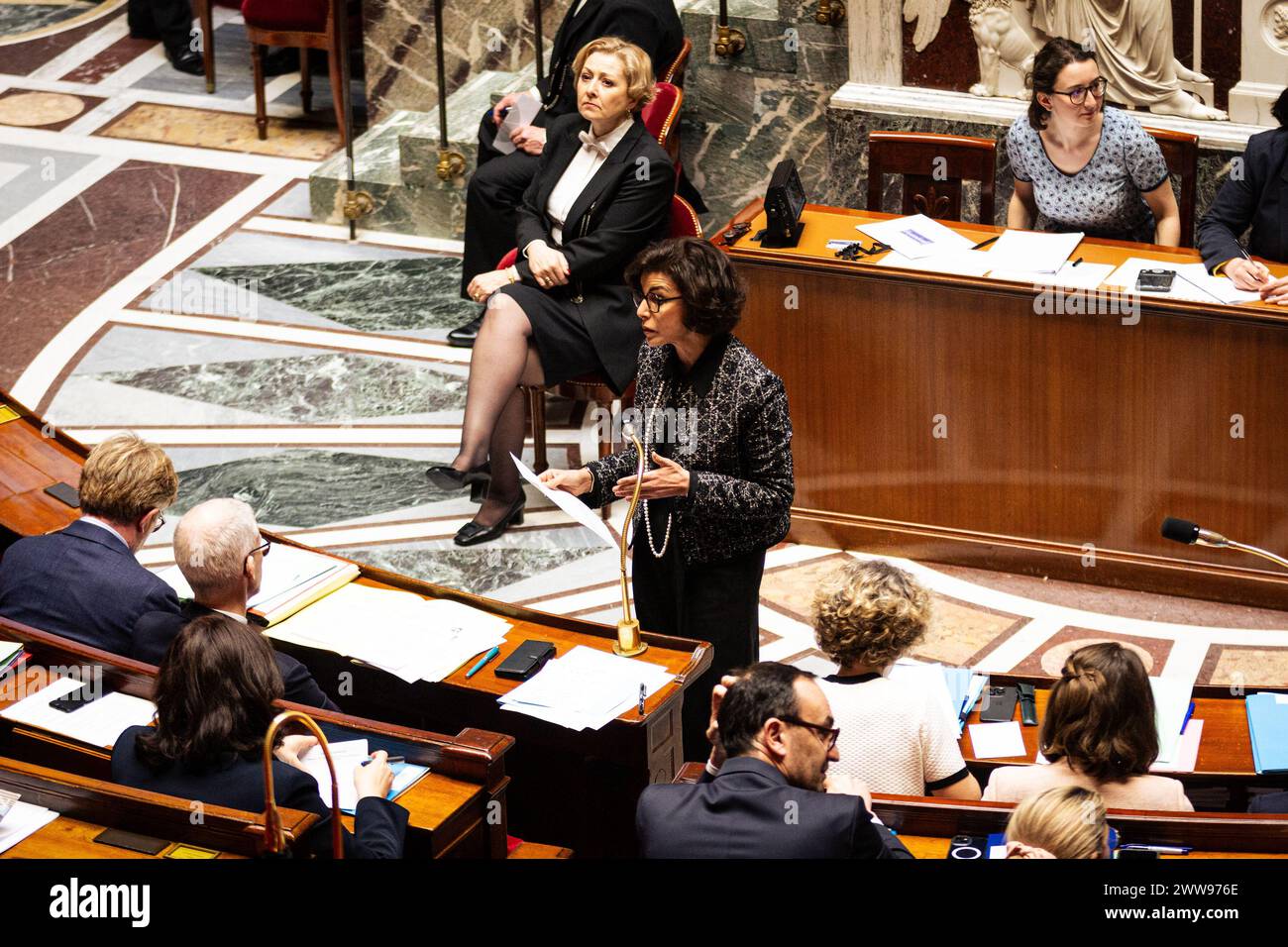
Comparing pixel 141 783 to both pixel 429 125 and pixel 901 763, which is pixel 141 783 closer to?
pixel 901 763

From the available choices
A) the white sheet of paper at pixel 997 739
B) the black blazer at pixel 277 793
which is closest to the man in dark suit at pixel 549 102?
the white sheet of paper at pixel 997 739

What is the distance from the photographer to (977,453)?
565 cm

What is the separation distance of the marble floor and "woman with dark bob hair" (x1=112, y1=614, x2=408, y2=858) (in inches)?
91.9

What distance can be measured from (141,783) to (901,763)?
1453 mm

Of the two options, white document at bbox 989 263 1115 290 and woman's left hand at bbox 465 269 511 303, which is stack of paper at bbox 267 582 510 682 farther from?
white document at bbox 989 263 1115 290

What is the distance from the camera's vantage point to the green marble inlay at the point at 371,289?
745 cm

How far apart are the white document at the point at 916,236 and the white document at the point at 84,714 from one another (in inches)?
118

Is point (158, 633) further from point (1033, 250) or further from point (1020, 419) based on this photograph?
point (1033, 250)

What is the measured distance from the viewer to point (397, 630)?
4.08m

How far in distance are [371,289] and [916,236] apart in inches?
112

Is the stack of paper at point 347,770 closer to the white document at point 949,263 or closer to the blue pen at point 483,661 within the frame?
the blue pen at point 483,661

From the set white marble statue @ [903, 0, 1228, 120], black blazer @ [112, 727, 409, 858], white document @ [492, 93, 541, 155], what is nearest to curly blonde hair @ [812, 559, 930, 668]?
black blazer @ [112, 727, 409, 858]

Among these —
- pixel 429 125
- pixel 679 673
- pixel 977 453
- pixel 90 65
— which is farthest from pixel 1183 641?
pixel 90 65

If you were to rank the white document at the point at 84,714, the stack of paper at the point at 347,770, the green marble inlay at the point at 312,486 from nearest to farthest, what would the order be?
the stack of paper at the point at 347,770 → the white document at the point at 84,714 → the green marble inlay at the point at 312,486
